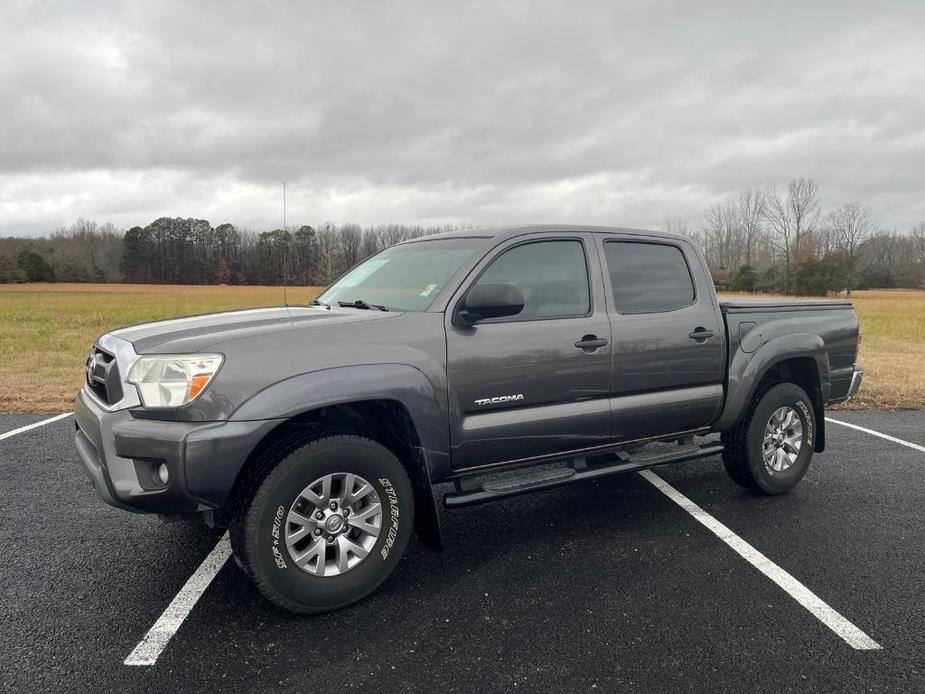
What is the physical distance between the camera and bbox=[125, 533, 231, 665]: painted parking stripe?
8.67ft

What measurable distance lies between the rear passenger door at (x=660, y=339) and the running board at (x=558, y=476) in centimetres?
17

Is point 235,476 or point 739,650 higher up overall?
point 235,476

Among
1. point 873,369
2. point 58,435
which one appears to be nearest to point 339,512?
point 58,435

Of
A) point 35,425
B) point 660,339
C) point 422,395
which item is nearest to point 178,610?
point 422,395

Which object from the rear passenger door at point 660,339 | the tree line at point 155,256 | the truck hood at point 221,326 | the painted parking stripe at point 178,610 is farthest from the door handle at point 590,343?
the tree line at point 155,256

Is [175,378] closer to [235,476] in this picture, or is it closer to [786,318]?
[235,476]

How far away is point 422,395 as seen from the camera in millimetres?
3145

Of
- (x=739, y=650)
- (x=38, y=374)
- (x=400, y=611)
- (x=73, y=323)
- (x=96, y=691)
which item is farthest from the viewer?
(x=73, y=323)

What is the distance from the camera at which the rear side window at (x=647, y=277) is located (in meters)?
4.02

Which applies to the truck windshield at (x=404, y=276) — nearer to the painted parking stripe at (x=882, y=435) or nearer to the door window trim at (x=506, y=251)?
the door window trim at (x=506, y=251)

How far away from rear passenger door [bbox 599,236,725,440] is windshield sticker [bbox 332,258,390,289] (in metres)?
1.53

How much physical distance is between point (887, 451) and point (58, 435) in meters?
8.11

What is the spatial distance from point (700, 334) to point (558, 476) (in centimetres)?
145

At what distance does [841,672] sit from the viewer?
2537mm
